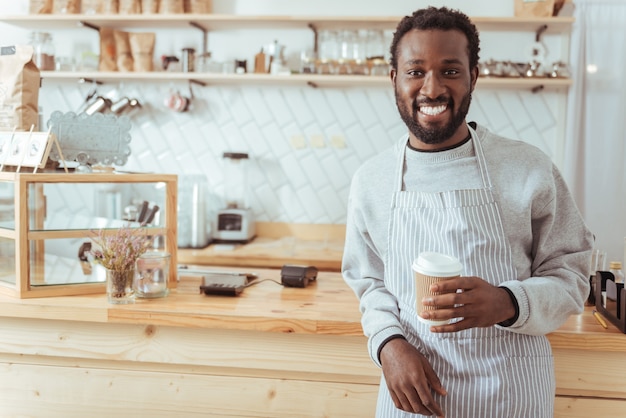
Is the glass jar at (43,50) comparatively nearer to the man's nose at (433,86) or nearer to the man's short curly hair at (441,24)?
the man's short curly hair at (441,24)

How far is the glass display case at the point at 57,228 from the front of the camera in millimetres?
1927

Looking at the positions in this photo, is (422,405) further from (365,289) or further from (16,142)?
(16,142)

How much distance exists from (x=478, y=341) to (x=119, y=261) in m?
1.06

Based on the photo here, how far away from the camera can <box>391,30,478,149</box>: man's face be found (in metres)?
1.41

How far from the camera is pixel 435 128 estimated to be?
1451mm

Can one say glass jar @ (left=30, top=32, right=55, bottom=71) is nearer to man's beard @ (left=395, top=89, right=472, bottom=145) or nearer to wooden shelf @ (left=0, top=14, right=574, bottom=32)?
wooden shelf @ (left=0, top=14, right=574, bottom=32)

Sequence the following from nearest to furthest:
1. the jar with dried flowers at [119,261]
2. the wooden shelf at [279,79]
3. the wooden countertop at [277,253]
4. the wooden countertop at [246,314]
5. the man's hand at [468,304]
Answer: the man's hand at [468,304], the wooden countertop at [246,314], the jar with dried flowers at [119,261], the wooden countertop at [277,253], the wooden shelf at [279,79]

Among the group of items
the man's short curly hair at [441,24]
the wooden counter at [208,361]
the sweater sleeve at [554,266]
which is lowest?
the wooden counter at [208,361]

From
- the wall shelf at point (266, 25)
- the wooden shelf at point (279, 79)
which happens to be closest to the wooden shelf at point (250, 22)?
the wall shelf at point (266, 25)

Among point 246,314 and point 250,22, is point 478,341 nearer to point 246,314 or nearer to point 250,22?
point 246,314

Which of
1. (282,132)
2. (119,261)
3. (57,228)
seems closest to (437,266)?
(119,261)

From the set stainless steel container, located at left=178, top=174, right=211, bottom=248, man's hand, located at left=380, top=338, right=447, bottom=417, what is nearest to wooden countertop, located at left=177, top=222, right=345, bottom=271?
stainless steel container, located at left=178, top=174, right=211, bottom=248

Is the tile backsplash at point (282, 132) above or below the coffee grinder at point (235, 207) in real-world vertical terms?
above

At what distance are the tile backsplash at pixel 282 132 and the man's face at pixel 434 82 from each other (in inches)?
97.0
